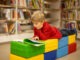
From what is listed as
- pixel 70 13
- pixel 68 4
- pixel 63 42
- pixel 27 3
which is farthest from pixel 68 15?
→ pixel 63 42

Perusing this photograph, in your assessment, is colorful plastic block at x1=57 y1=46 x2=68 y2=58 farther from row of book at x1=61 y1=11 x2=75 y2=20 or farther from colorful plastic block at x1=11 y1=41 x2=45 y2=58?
row of book at x1=61 y1=11 x2=75 y2=20

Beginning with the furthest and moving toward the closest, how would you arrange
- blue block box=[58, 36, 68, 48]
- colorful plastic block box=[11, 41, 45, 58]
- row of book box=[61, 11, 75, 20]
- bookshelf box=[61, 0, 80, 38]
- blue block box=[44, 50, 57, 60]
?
row of book box=[61, 11, 75, 20] < bookshelf box=[61, 0, 80, 38] < blue block box=[58, 36, 68, 48] < blue block box=[44, 50, 57, 60] < colorful plastic block box=[11, 41, 45, 58]

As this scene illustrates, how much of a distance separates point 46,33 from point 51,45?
0.23 meters

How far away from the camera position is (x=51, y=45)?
1.99 metres

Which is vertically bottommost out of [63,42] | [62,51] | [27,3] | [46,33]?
[62,51]

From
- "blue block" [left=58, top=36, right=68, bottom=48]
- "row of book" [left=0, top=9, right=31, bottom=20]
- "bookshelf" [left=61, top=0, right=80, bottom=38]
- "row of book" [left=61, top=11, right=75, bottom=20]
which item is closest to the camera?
"blue block" [left=58, top=36, right=68, bottom=48]

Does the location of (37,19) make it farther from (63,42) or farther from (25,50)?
(63,42)

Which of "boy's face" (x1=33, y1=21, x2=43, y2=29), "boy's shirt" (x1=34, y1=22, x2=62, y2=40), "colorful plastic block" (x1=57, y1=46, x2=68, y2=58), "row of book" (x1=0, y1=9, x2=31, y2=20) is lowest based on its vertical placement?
"colorful plastic block" (x1=57, y1=46, x2=68, y2=58)

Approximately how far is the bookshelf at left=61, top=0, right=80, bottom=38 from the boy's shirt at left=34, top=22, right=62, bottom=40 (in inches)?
70.7

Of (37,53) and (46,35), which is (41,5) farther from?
(37,53)

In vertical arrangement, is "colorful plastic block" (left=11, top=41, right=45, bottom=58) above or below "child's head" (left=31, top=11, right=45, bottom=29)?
below

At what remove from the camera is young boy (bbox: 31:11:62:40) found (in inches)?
76.6

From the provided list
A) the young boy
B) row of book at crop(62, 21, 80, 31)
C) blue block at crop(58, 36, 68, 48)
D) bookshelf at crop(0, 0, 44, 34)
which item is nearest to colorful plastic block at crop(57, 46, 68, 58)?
blue block at crop(58, 36, 68, 48)

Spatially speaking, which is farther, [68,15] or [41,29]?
[68,15]
